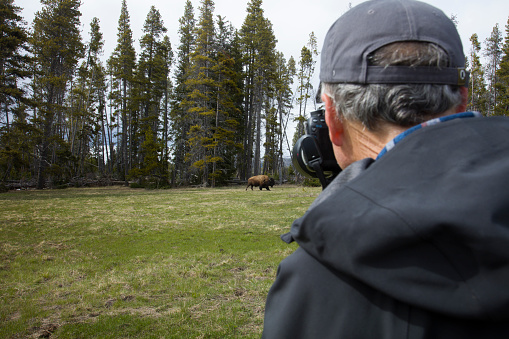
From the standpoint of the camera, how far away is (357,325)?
0.71m

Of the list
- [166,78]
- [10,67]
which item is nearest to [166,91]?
[166,78]

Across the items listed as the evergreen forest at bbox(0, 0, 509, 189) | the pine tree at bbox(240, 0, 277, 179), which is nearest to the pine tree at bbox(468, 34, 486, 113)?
the evergreen forest at bbox(0, 0, 509, 189)

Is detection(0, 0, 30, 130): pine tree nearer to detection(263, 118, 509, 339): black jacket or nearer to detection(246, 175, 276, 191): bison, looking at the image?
detection(246, 175, 276, 191): bison

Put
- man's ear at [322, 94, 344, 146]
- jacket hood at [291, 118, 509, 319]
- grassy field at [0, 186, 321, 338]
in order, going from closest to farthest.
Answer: jacket hood at [291, 118, 509, 319] → man's ear at [322, 94, 344, 146] → grassy field at [0, 186, 321, 338]

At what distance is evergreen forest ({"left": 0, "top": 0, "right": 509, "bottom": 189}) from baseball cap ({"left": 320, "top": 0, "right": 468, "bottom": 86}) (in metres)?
26.7

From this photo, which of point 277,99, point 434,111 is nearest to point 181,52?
point 277,99

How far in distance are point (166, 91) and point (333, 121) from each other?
40.2 m

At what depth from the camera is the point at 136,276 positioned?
570 cm

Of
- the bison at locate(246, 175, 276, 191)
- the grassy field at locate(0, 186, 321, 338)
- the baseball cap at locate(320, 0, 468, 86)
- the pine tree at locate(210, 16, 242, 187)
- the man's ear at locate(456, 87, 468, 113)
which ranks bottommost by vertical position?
the grassy field at locate(0, 186, 321, 338)

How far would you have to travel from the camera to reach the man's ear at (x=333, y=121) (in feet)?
3.40

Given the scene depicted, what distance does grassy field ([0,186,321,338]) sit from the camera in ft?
12.9

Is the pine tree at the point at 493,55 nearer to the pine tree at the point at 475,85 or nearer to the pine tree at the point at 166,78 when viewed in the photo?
the pine tree at the point at 475,85

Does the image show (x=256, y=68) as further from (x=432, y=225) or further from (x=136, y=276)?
(x=432, y=225)

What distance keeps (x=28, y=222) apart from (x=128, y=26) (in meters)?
35.1
